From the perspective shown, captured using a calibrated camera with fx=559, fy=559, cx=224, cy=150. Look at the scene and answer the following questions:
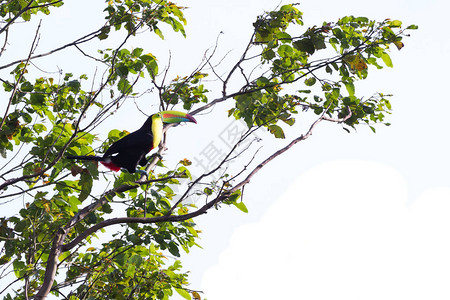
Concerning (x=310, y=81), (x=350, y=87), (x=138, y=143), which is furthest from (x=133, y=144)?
(x=350, y=87)

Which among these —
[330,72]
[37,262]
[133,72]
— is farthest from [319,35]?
[37,262]

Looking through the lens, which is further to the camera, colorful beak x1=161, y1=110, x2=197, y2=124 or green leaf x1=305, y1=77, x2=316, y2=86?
green leaf x1=305, y1=77, x2=316, y2=86

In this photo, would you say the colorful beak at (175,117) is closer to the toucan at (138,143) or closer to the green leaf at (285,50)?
the toucan at (138,143)

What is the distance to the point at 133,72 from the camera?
4.96 meters

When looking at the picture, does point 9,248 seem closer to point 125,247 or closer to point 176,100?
point 125,247

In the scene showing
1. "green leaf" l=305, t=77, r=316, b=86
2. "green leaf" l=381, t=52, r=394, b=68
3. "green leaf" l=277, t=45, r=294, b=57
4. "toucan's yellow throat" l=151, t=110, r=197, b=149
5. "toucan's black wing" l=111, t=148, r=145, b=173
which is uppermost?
"green leaf" l=305, t=77, r=316, b=86

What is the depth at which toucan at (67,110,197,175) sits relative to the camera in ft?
16.3

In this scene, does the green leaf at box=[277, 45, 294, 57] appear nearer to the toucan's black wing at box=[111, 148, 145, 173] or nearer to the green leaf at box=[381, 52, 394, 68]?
the green leaf at box=[381, 52, 394, 68]

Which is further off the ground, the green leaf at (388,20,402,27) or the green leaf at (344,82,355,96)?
the green leaf at (388,20,402,27)

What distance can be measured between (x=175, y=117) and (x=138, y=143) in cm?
43

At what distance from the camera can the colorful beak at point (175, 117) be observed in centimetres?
512

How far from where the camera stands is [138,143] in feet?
16.4

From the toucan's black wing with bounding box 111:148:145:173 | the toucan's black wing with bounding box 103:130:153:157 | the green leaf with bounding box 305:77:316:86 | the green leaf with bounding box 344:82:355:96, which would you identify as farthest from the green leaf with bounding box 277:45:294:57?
the toucan's black wing with bounding box 111:148:145:173

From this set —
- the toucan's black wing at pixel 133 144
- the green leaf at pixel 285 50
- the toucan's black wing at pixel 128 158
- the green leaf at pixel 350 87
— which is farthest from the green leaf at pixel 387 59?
the toucan's black wing at pixel 128 158
